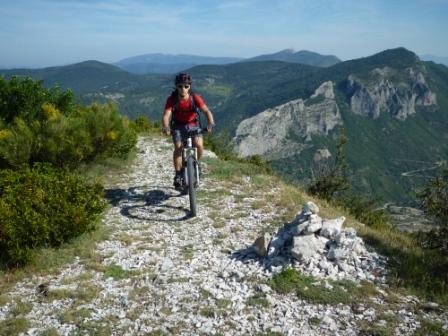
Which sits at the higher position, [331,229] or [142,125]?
[142,125]

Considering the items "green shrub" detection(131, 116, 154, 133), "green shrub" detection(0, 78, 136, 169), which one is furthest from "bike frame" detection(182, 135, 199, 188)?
"green shrub" detection(131, 116, 154, 133)

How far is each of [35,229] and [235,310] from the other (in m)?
4.11

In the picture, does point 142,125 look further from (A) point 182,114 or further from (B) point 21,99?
(A) point 182,114

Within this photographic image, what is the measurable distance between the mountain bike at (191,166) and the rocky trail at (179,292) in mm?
532

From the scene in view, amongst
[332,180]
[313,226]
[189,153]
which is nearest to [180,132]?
[189,153]

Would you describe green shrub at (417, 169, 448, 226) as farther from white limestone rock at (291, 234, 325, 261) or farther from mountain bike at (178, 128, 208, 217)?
mountain bike at (178, 128, 208, 217)

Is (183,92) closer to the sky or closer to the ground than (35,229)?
closer to the sky

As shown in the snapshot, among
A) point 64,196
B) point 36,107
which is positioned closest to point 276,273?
point 64,196

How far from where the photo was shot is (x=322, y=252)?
6781mm

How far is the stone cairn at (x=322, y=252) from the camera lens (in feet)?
21.3

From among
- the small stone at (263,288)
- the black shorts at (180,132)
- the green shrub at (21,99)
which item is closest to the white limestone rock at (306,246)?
the small stone at (263,288)

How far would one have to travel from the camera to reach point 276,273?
6512mm

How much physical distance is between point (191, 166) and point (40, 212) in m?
3.46

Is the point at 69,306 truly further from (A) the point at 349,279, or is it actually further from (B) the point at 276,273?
(A) the point at 349,279
